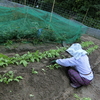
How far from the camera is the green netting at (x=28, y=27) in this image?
15.1ft

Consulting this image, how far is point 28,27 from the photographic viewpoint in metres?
5.09

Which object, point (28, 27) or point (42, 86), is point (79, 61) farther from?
point (28, 27)

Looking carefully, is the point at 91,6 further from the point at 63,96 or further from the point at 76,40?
the point at 63,96

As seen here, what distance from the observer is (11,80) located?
261cm

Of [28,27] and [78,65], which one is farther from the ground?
[28,27]

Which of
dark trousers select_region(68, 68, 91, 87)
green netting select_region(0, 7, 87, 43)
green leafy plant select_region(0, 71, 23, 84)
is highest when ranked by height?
green netting select_region(0, 7, 87, 43)

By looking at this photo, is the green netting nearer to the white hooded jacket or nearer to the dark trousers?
the white hooded jacket

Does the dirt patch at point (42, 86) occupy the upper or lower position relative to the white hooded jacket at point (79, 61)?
lower

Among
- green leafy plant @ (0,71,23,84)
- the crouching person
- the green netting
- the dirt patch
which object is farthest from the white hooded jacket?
the green netting

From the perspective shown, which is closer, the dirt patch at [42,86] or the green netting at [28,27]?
the dirt patch at [42,86]

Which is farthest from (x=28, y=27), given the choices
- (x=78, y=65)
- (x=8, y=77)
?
(x=8, y=77)

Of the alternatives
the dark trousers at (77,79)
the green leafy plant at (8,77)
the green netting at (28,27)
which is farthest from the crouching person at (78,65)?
the green netting at (28,27)

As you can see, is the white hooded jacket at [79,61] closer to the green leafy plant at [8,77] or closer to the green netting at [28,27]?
the green leafy plant at [8,77]

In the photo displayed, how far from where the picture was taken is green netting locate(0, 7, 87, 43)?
182 inches
